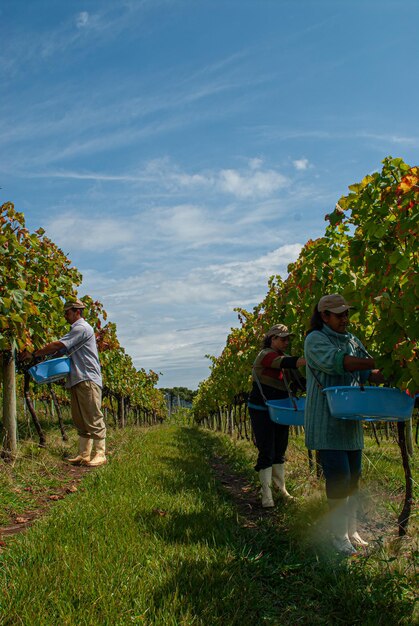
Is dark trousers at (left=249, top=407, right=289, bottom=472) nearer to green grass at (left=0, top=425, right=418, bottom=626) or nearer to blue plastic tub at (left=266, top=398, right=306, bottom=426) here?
blue plastic tub at (left=266, top=398, right=306, bottom=426)

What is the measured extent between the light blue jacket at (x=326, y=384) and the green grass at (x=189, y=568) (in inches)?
27.0

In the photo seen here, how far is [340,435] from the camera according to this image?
3.88m

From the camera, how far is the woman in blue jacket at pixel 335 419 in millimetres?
A: 3729

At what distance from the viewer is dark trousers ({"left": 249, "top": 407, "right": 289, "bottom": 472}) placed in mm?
5484

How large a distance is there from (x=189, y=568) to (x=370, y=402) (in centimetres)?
145

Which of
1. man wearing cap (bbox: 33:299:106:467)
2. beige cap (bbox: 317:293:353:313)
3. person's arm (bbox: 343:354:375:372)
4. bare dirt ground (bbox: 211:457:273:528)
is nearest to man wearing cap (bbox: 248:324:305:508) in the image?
bare dirt ground (bbox: 211:457:273:528)

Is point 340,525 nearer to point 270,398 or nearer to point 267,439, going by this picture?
point 267,439

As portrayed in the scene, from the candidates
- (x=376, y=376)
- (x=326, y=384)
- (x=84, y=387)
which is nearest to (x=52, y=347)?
(x=84, y=387)

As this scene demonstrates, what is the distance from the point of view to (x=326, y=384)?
158 inches

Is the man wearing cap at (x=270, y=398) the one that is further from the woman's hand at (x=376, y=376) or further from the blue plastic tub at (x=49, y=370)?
the blue plastic tub at (x=49, y=370)

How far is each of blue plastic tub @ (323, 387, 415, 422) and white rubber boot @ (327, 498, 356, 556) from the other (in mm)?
674

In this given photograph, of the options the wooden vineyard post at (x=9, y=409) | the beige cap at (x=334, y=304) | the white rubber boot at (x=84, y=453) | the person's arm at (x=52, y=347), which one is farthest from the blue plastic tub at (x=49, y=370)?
the beige cap at (x=334, y=304)

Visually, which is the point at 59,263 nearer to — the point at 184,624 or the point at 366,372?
the point at 366,372

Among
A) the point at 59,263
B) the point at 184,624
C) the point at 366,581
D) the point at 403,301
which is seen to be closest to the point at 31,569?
the point at 184,624
